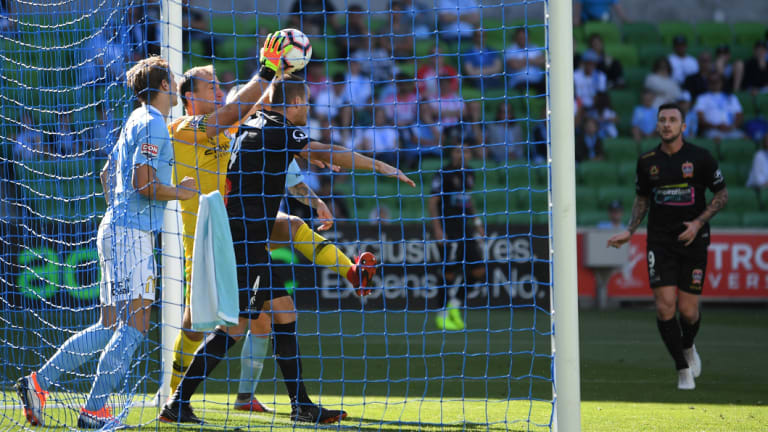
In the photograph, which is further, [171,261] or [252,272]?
[171,261]

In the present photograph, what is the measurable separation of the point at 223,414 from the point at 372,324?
6.10m

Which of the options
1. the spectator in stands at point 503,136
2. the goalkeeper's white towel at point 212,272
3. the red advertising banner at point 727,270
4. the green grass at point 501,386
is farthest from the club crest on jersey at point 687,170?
the spectator in stands at point 503,136

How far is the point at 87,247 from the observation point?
20.8 ft

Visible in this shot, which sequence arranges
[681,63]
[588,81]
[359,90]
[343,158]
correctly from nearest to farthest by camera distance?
[343,158]
[359,90]
[588,81]
[681,63]

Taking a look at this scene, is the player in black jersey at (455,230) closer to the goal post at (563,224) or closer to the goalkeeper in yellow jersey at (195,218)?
the goalkeeper in yellow jersey at (195,218)

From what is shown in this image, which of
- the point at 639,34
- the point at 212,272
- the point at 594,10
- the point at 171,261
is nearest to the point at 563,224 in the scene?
the point at 212,272

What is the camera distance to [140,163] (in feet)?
16.8

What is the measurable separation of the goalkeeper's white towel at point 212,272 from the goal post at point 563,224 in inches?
60.4

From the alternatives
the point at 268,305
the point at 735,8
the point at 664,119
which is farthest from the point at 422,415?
the point at 735,8

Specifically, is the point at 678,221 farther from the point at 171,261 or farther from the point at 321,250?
the point at 171,261

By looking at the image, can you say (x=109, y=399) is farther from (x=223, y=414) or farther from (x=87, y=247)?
(x=87, y=247)

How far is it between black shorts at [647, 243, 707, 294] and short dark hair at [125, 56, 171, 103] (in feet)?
13.1

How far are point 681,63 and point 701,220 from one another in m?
11.4

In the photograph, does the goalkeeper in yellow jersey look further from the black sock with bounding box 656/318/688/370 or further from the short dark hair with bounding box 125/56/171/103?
the black sock with bounding box 656/318/688/370
